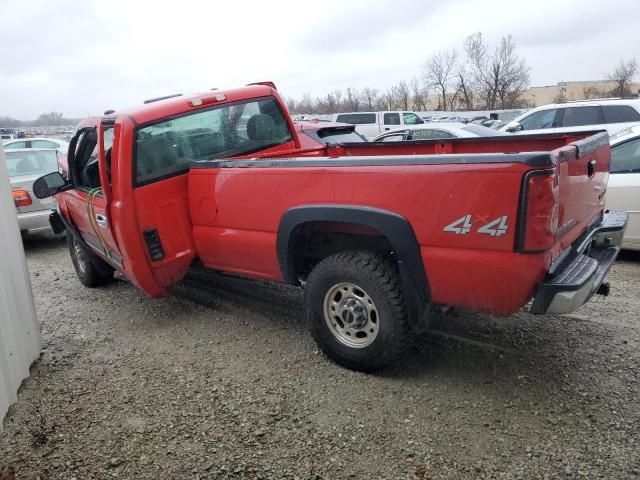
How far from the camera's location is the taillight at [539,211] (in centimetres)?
254

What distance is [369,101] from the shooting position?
6062 cm

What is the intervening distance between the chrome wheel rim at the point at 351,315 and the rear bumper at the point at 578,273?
1.00 metres

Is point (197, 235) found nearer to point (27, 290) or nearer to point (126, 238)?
point (126, 238)

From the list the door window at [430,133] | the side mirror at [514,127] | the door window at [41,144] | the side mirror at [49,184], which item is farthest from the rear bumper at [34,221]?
the side mirror at [514,127]

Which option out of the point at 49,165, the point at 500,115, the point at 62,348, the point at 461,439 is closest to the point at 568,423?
the point at 461,439

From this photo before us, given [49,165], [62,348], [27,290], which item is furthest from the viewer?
[49,165]

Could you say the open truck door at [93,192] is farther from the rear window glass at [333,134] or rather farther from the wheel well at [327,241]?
the rear window glass at [333,134]

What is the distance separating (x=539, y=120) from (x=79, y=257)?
8.99 meters

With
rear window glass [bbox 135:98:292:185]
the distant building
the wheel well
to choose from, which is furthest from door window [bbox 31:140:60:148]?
the distant building

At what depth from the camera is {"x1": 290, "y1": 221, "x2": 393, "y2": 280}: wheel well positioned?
3402 millimetres

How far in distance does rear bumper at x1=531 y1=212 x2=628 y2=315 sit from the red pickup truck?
0.01 meters

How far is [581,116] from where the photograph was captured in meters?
10.1

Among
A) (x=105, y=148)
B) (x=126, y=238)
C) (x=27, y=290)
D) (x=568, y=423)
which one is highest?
(x=105, y=148)

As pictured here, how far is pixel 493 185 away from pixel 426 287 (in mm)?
737
